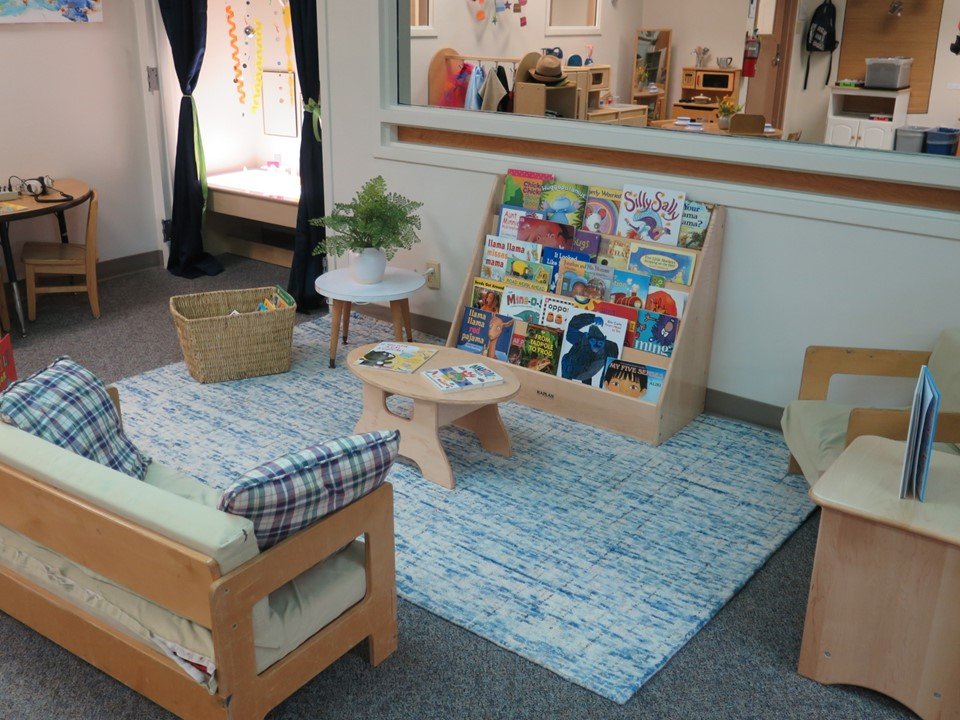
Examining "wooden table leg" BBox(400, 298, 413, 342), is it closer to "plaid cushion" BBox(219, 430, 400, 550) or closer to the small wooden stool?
the small wooden stool

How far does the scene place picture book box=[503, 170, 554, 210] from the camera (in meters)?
4.24

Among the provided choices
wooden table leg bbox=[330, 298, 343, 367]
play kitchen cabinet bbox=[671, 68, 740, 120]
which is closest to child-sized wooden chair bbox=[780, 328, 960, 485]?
wooden table leg bbox=[330, 298, 343, 367]

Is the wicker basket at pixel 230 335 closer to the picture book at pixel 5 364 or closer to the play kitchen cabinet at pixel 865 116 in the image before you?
the picture book at pixel 5 364

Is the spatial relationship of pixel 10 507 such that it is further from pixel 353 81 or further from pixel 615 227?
pixel 353 81

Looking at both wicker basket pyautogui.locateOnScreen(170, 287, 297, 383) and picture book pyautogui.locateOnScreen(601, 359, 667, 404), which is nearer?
picture book pyautogui.locateOnScreen(601, 359, 667, 404)

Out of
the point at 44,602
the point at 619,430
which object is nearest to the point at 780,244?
the point at 619,430

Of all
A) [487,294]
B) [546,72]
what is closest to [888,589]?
[487,294]

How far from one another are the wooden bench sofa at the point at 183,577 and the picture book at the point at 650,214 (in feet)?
6.70

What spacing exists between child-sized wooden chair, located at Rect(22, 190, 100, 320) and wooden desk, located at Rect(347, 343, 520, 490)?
81.5 inches

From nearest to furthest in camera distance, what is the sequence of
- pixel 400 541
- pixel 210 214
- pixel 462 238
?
1. pixel 400 541
2. pixel 462 238
3. pixel 210 214

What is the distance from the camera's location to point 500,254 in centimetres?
431

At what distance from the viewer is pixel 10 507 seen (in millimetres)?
2340

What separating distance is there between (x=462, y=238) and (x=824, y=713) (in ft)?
9.54

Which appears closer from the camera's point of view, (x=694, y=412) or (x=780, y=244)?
(x=780, y=244)
